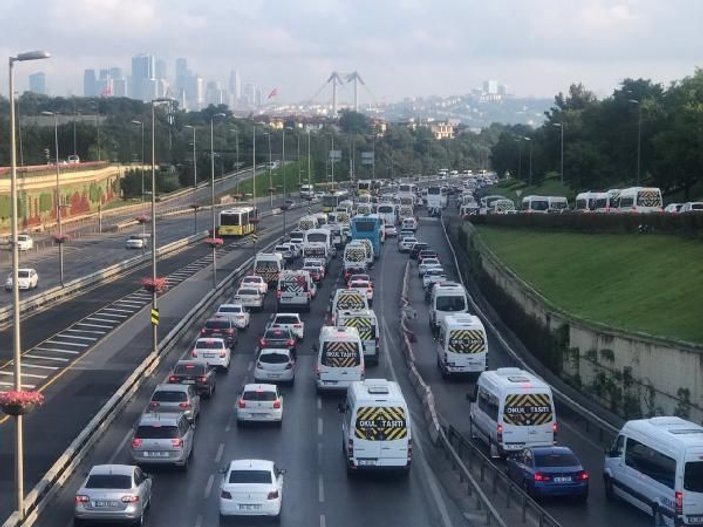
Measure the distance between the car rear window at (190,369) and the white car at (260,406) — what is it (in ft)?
14.9

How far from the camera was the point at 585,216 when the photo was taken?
6712 cm

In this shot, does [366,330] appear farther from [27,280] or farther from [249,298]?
[27,280]

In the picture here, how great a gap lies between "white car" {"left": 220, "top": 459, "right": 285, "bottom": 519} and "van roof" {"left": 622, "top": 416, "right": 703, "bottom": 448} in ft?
25.0

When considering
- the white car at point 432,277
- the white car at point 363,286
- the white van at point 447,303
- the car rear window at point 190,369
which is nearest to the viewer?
the car rear window at point 190,369

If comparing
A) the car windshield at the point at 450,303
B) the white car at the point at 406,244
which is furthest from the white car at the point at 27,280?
the white car at the point at 406,244

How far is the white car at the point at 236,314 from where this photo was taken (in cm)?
Result: 5403

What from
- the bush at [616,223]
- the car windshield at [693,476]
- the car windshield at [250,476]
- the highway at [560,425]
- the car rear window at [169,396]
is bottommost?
the highway at [560,425]

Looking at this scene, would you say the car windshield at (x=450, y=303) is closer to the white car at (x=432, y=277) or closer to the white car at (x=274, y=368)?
the white car at (x=432, y=277)

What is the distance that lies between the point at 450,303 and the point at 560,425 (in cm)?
1969

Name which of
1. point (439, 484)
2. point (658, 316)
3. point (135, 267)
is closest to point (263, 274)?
point (135, 267)

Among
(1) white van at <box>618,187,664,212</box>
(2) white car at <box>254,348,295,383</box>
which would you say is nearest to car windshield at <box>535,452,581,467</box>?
(2) white car at <box>254,348,295,383</box>

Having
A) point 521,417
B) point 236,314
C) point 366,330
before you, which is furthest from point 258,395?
point 236,314

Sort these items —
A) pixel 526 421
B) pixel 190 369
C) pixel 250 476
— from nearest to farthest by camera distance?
1. pixel 250 476
2. pixel 526 421
3. pixel 190 369

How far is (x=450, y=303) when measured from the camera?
5500 cm
